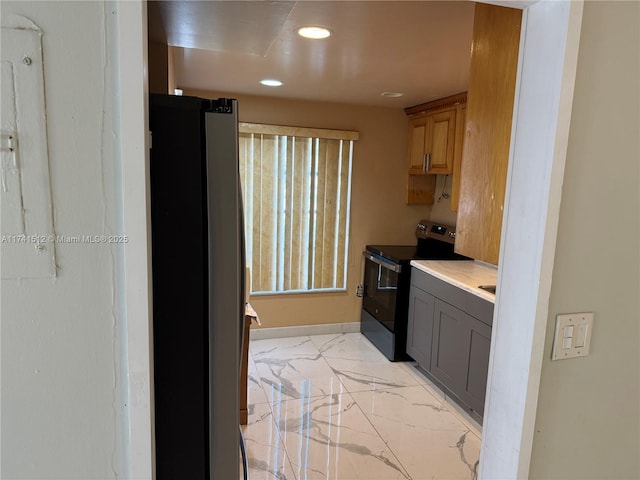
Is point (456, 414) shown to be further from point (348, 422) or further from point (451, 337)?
point (348, 422)

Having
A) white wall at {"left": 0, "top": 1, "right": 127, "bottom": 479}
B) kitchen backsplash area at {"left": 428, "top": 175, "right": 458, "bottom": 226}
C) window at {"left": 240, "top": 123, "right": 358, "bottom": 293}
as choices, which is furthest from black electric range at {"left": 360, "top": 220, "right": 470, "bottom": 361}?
white wall at {"left": 0, "top": 1, "right": 127, "bottom": 479}

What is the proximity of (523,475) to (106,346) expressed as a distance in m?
1.05

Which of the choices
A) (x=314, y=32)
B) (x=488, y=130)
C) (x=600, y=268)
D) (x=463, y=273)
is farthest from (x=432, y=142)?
(x=600, y=268)

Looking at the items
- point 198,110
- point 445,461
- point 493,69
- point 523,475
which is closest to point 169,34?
point 198,110

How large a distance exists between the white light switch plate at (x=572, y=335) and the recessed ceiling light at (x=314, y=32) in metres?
1.53

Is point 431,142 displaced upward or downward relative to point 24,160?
upward

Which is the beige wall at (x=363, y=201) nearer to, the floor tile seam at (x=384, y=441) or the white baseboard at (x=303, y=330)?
the white baseboard at (x=303, y=330)

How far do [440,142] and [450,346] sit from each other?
1679 millimetres

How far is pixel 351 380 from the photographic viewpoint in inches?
138

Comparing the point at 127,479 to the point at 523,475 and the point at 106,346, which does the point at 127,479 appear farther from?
the point at 523,475

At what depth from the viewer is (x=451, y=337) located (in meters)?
3.13

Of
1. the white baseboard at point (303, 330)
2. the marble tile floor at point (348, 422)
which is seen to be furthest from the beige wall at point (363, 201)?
the marble tile floor at point (348, 422)

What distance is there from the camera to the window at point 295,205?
402 cm

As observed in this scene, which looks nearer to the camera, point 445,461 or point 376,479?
point 376,479
